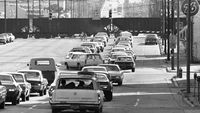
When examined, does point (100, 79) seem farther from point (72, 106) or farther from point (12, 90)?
point (72, 106)

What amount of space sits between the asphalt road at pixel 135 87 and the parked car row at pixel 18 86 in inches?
15.9

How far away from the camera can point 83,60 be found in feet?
224

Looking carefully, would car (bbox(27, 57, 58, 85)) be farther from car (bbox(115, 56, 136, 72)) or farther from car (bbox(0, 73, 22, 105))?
car (bbox(0, 73, 22, 105))

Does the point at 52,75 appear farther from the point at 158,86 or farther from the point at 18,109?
the point at 18,109

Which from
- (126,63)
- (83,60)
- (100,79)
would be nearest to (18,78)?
(100,79)

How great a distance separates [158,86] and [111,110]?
863 inches

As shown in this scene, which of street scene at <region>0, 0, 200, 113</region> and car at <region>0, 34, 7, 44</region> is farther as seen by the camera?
car at <region>0, 34, 7, 44</region>

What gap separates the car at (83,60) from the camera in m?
66.9

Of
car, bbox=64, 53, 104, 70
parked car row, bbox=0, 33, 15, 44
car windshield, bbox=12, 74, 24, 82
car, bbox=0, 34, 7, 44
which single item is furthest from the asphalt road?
car, bbox=64, 53, 104, 70

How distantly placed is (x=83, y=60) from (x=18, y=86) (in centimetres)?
3510

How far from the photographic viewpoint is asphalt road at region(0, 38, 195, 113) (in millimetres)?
32562

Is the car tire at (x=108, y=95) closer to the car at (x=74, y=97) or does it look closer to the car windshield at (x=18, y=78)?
the car windshield at (x=18, y=78)

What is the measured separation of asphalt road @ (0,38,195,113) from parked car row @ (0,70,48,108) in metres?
0.40

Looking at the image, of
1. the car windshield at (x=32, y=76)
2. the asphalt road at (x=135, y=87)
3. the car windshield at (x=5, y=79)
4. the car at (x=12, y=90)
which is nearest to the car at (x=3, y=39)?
the asphalt road at (x=135, y=87)
